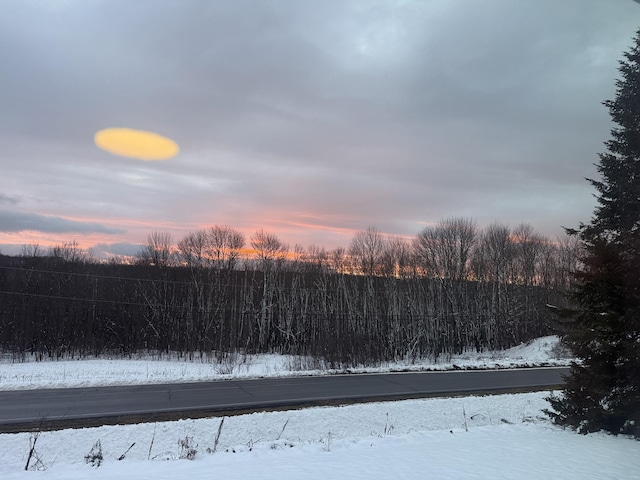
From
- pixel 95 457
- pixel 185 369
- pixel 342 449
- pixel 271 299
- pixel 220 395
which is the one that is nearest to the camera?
pixel 95 457

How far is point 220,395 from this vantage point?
15383 millimetres

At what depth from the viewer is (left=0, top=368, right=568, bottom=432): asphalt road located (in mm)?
12070

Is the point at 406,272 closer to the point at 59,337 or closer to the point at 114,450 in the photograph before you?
the point at 59,337

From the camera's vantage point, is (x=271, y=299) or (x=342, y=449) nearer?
(x=342, y=449)

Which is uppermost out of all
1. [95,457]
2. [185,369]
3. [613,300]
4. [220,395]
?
[613,300]

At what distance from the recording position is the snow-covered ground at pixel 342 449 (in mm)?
6668

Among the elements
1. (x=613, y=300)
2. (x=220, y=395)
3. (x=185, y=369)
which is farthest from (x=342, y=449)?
(x=185, y=369)

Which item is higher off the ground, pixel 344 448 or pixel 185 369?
pixel 344 448

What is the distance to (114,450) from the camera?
357 inches

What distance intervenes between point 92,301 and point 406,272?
30.6m

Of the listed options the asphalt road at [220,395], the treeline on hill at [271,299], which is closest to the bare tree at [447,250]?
the treeline on hill at [271,299]

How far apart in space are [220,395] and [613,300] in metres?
12.0

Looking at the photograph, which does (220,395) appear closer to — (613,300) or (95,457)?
(95,457)

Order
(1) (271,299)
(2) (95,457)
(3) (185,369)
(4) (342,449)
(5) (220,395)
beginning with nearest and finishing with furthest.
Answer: (2) (95,457), (4) (342,449), (5) (220,395), (3) (185,369), (1) (271,299)
